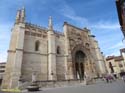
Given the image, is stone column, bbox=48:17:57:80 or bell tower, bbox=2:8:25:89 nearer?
bell tower, bbox=2:8:25:89

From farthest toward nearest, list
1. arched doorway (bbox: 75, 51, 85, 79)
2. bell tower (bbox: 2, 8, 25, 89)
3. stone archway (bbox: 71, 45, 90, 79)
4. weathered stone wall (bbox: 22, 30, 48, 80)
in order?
1. arched doorway (bbox: 75, 51, 85, 79)
2. stone archway (bbox: 71, 45, 90, 79)
3. weathered stone wall (bbox: 22, 30, 48, 80)
4. bell tower (bbox: 2, 8, 25, 89)

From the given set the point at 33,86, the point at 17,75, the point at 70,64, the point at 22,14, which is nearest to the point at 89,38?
the point at 70,64

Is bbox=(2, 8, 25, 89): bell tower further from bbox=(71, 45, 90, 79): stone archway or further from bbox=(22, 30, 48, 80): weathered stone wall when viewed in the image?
bbox=(71, 45, 90, 79): stone archway

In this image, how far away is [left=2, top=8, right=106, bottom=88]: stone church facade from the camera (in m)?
22.3

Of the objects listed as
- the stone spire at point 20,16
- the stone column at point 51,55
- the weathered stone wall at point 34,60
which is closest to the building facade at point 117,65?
the stone column at point 51,55

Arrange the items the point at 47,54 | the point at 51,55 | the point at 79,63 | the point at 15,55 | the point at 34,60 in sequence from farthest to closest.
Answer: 1. the point at 79,63
2. the point at 47,54
3. the point at 51,55
4. the point at 34,60
5. the point at 15,55

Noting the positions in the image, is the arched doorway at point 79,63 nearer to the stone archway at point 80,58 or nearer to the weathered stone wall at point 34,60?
the stone archway at point 80,58

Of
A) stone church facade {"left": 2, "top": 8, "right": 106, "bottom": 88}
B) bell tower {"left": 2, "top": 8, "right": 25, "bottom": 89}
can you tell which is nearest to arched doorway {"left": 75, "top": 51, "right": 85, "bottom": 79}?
stone church facade {"left": 2, "top": 8, "right": 106, "bottom": 88}

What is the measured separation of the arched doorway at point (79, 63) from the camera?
32.2m

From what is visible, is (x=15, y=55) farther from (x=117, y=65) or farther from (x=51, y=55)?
(x=117, y=65)

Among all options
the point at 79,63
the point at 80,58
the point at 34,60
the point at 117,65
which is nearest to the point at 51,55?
the point at 34,60

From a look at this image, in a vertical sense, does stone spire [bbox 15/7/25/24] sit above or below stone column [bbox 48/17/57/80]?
above

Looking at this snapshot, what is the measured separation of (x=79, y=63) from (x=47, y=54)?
30.8ft

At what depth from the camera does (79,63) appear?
32.4m
